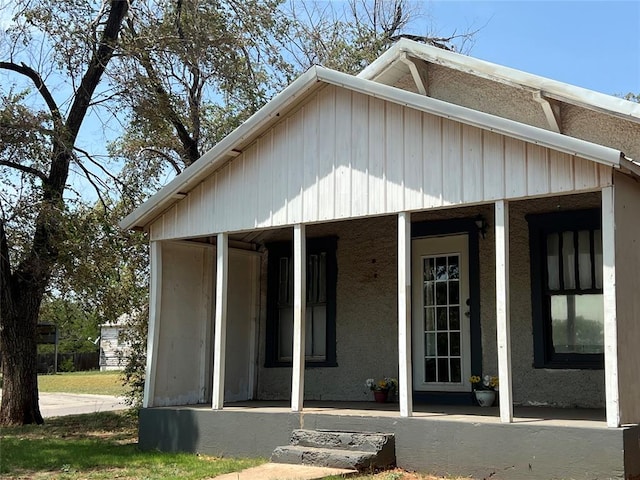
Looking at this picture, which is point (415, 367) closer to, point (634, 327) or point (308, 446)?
point (308, 446)

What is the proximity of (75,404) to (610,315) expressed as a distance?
48.4ft

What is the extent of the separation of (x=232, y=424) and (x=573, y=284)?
4.60 m

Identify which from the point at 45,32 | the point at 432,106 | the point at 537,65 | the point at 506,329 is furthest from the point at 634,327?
the point at 537,65

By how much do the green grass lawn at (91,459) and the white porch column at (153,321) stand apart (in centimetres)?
81

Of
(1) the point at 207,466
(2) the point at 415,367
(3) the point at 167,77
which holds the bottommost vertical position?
(1) the point at 207,466

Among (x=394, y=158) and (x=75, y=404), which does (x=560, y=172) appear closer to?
(x=394, y=158)

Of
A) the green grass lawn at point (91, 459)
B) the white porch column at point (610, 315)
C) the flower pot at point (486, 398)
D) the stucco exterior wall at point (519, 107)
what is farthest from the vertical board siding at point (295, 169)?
the white porch column at point (610, 315)

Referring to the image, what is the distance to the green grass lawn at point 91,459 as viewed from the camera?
8.30m

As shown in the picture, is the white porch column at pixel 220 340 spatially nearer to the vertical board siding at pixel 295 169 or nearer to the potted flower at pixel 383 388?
the vertical board siding at pixel 295 169

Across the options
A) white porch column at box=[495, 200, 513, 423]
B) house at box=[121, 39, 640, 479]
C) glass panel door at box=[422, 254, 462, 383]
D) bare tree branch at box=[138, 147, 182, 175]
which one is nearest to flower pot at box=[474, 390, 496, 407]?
house at box=[121, 39, 640, 479]

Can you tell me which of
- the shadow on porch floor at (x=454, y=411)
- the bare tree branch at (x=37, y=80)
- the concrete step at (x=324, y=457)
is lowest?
the concrete step at (x=324, y=457)

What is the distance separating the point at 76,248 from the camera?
480 inches

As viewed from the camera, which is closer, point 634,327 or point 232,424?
point 634,327

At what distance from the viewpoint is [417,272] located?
1075cm
